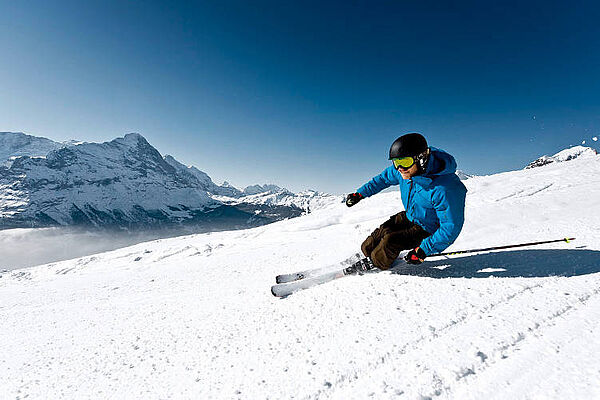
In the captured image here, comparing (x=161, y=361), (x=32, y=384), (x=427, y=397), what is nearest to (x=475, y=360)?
(x=427, y=397)

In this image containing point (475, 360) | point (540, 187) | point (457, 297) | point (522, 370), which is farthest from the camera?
point (540, 187)

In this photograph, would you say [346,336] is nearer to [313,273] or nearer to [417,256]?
[417,256]

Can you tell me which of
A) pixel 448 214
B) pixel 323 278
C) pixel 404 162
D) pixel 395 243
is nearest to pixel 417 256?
pixel 395 243

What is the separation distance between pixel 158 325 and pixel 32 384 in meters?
1.32

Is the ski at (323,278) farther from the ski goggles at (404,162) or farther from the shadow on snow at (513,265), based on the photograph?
the ski goggles at (404,162)

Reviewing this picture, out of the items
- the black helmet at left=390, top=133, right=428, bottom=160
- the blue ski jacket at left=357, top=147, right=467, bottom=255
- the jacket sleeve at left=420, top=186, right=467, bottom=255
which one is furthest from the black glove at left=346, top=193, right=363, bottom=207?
the jacket sleeve at left=420, top=186, right=467, bottom=255

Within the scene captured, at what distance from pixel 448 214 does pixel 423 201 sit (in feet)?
1.51

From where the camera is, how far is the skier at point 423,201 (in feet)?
12.3

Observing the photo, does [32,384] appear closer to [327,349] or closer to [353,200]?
[327,349]

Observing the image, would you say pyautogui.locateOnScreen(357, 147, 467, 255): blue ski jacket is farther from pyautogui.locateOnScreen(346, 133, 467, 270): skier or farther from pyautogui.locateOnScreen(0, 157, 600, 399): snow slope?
pyautogui.locateOnScreen(0, 157, 600, 399): snow slope

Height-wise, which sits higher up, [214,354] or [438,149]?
[438,149]

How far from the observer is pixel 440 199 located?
12.5 feet

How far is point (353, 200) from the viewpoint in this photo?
5.57 meters

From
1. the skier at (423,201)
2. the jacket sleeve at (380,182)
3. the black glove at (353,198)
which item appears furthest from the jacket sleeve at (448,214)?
the black glove at (353,198)
